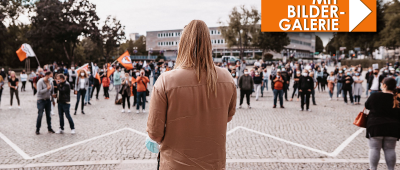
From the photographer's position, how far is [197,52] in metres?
2.21

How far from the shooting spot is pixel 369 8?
19.1 metres

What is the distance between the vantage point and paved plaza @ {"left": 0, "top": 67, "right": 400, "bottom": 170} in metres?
6.11

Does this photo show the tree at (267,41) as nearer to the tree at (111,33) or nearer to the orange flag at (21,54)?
the tree at (111,33)

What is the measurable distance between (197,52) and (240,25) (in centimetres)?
6258

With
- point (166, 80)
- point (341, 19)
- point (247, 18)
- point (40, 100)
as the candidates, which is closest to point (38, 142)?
point (40, 100)

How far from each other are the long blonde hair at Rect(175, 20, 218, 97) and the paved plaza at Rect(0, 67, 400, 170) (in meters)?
4.00

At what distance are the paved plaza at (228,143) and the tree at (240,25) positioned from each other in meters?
52.2

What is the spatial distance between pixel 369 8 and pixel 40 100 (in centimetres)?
1871

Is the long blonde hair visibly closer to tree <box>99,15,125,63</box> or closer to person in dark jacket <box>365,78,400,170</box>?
person in dark jacket <box>365,78,400,170</box>

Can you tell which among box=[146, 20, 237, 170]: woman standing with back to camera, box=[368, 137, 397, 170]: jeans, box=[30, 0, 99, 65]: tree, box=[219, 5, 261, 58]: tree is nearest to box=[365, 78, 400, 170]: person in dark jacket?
box=[368, 137, 397, 170]: jeans

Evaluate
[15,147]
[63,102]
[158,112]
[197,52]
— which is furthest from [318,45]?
[158,112]

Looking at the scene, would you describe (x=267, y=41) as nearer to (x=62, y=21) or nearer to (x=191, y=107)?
(x=62, y=21)

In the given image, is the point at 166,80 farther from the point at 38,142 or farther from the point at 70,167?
the point at 38,142

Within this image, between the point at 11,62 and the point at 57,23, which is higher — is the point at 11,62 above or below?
below
